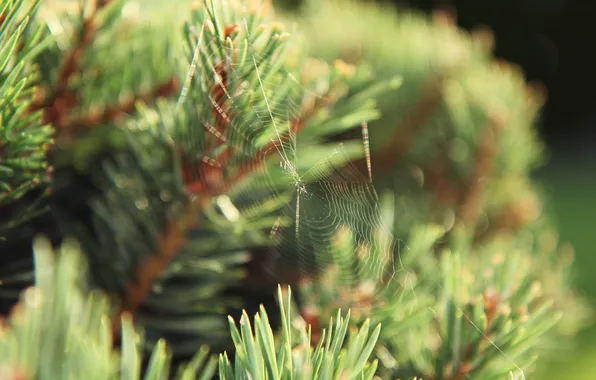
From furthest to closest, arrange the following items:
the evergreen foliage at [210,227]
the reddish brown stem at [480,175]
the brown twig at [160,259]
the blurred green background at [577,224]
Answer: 1. the blurred green background at [577,224]
2. the reddish brown stem at [480,175]
3. the brown twig at [160,259]
4. the evergreen foliage at [210,227]

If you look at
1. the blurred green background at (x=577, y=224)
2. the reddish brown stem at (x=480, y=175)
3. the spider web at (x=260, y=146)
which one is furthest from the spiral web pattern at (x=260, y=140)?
the blurred green background at (x=577, y=224)

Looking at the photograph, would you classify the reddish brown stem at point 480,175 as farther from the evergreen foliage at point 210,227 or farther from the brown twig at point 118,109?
the brown twig at point 118,109

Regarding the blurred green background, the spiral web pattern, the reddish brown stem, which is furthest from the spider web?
the blurred green background

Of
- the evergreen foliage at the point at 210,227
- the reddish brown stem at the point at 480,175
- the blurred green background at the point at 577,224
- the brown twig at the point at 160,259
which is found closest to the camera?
the evergreen foliage at the point at 210,227

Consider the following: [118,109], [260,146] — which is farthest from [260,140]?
[118,109]

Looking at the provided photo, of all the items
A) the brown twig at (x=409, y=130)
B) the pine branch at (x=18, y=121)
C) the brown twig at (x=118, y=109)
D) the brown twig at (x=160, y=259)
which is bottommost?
the brown twig at (x=160, y=259)

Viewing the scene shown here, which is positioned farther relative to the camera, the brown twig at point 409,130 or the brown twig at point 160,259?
the brown twig at point 409,130

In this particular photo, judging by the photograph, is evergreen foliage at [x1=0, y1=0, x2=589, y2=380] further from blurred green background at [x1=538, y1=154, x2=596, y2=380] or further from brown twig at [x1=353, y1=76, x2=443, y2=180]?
blurred green background at [x1=538, y1=154, x2=596, y2=380]

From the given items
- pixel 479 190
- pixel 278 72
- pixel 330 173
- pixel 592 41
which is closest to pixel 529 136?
pixel 479 190
